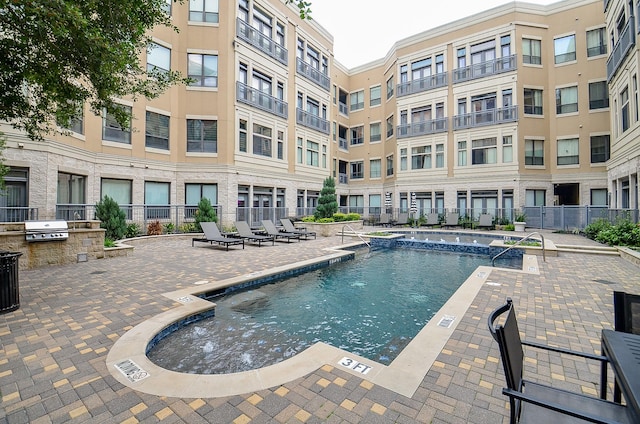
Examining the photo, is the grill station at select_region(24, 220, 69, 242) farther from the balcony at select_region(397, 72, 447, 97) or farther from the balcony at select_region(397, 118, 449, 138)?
the balcony at select_region(397, 72, 447, 97)

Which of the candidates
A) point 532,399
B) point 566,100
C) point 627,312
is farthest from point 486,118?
point 532,399

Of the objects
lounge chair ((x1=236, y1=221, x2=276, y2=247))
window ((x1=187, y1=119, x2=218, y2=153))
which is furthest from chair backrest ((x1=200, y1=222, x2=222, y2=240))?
window ((x1=187, y1=119, x2=218, y2=153))

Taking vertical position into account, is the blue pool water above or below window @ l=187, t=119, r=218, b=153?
below

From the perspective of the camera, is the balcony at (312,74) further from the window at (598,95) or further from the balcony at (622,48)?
the window at (598,95)

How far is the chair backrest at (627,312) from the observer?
2.25 metres

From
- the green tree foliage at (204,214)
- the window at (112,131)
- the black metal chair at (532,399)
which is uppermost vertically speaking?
the window at (112,131)

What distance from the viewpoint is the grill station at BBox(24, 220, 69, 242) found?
25.1 feet

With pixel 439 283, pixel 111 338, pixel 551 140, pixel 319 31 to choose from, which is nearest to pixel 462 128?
pixel 551 140

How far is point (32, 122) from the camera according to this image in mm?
6301

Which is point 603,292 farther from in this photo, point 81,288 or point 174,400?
point 81,288

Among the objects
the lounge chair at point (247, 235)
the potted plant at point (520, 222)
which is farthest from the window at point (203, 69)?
the potted plant at point (520, 222)

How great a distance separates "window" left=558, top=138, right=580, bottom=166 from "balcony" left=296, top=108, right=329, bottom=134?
1721 cm

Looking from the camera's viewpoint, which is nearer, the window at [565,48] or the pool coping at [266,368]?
the pool coping at [266,368]

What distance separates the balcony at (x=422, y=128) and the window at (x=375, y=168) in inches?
157
